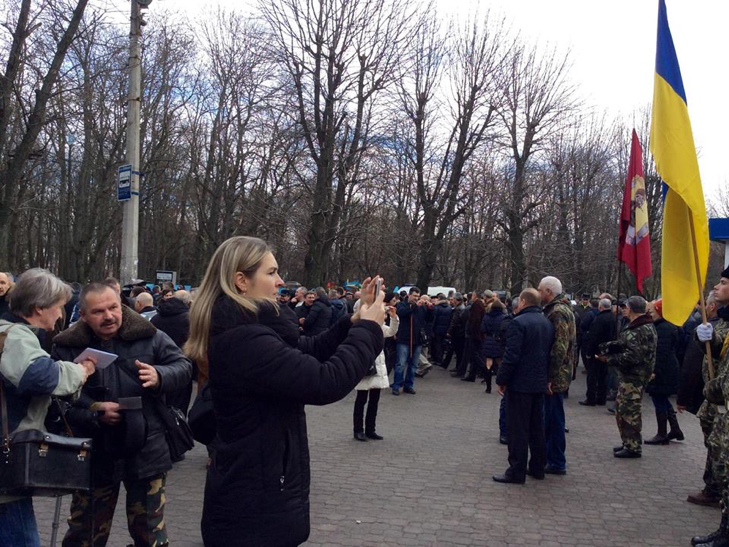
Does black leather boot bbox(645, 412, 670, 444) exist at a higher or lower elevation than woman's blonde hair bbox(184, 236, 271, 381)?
lower

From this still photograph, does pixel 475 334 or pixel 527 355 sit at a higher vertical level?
pixel 527 355

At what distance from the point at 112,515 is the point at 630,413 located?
241 inches

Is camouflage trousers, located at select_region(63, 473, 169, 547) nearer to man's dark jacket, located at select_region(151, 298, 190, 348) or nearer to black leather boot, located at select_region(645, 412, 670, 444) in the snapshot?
man's dark jacket, located at select_region(151, 298, 190, 348)

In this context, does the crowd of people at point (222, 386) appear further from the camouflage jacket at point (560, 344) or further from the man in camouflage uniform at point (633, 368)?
the man in camouflage uniform at point (633, 368)

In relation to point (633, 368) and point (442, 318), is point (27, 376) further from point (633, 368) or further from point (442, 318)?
point (442, 318)

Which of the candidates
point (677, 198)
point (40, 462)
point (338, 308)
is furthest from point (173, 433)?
point (338, 308)

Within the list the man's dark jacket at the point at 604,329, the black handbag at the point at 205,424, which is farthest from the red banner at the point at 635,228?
the black handbag at the point at 205,424

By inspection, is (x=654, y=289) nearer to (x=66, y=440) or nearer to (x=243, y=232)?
(x=243, y=232)

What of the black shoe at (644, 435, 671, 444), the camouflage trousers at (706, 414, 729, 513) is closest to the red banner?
the black shoe at (644, 435, 671, 444)

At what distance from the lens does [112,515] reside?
3600mm

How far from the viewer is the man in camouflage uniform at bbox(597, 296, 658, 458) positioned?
25.2ft

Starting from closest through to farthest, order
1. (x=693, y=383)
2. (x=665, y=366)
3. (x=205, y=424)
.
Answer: (x=205, y=424) < (x=693, y=383) < (x=665, y=366)

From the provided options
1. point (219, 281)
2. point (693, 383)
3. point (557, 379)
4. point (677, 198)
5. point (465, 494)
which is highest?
point (677, 198)

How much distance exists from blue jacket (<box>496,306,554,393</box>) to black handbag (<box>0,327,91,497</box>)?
4465 mm
